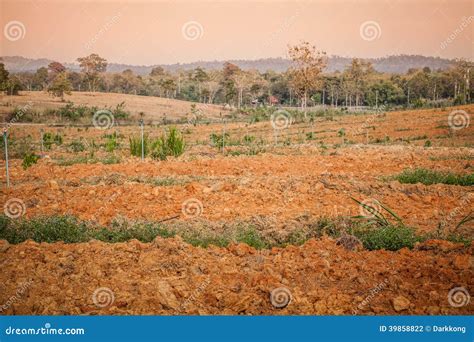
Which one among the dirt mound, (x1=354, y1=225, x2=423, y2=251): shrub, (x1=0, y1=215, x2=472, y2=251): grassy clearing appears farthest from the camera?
(x1=0, y1=215, x2=472, y2=251): grassy clearing

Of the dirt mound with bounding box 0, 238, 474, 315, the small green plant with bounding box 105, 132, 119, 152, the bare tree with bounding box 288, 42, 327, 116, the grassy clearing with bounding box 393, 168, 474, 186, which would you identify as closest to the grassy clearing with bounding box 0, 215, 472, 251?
the dirt mound with bounding box 0, 238, 474, 315

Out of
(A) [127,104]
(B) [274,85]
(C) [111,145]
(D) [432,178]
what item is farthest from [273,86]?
(D) [432,178]

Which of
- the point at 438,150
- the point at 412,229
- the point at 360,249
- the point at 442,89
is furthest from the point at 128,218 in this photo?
the point at 442,89

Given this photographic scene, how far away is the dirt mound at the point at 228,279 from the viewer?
5.70 metres

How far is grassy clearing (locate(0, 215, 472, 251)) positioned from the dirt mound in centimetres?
63

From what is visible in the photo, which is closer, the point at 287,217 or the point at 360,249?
the point at 360,249

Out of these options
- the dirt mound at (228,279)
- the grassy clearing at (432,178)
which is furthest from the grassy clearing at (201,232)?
the grassy clearing at (432,178)

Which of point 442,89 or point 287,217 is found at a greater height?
point 442,89

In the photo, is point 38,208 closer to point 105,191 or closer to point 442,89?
point 105,191

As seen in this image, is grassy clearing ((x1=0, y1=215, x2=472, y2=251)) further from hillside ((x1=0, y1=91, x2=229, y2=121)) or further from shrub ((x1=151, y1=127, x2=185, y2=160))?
hillside ((x1=0, y1=91, x2=229, y2=121))

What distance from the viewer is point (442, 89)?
64.2 m

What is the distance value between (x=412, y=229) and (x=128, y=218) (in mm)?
4785

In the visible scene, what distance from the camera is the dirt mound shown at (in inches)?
224

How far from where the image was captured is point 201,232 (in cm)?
852
